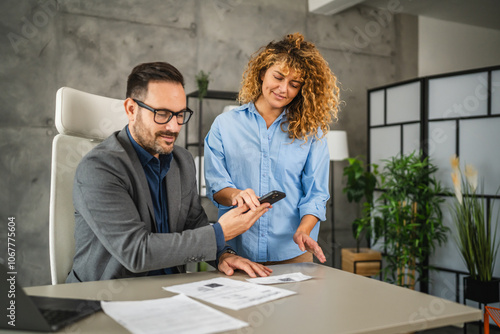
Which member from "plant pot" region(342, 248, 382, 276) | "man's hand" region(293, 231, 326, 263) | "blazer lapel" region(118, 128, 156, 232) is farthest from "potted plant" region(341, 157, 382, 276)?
"blazer lapel" region(118, 128, 156, 232)

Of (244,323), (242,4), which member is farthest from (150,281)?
(242,4)

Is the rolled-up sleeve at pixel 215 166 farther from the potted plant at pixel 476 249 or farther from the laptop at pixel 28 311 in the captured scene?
the potted plant at pixel 476 249

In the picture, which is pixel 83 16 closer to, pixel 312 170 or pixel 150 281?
pixel 312 170

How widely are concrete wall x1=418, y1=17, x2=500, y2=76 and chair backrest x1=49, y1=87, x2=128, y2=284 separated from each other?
5007 mm

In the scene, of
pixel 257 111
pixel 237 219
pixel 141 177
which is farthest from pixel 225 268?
pixel 257 111

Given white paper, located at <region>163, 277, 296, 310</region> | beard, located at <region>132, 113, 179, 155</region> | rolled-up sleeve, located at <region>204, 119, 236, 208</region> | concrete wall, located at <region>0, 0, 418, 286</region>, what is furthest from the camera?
→ concrete wall, located at <region>0, 0, 418, 286</region>

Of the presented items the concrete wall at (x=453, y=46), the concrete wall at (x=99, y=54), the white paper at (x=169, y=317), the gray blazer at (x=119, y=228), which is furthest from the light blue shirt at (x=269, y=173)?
the concrete wall at (x=453, y=46)

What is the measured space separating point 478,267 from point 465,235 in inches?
10.1

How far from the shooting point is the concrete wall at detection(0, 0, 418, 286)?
3689 mm

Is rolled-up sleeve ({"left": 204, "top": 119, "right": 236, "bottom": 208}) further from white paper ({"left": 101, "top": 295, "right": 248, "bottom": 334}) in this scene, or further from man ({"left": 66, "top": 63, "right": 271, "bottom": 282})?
white paper ({"left": 101, "top": 295, "right": 248, "bottom": 334})

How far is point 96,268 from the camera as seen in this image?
1.34 m

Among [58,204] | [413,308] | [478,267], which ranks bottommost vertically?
[478,267]

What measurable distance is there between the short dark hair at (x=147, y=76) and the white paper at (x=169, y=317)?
2.51 feet

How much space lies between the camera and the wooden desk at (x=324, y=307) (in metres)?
0.89
